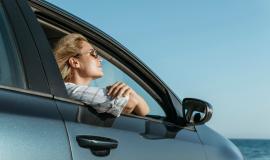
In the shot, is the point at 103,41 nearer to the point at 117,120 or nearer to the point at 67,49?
the point at 67,49

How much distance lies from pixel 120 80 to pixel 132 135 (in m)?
0.75

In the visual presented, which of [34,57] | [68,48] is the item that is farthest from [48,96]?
[68,48]

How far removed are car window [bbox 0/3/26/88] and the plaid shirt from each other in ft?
1.50

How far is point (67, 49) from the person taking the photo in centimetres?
388

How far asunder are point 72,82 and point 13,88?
110 centimetres

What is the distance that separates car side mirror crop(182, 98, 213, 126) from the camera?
14.0 ft

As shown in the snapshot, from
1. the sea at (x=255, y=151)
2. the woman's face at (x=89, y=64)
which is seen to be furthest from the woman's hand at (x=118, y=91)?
the sea at (x=255, y=151)

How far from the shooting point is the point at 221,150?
4.52m

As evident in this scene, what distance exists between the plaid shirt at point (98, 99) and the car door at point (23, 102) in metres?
0.37

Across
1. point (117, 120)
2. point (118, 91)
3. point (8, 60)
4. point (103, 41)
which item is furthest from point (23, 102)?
point (103, 41)

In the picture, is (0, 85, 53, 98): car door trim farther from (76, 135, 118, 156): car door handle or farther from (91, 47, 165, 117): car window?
(91, 47, 165, 117): car window

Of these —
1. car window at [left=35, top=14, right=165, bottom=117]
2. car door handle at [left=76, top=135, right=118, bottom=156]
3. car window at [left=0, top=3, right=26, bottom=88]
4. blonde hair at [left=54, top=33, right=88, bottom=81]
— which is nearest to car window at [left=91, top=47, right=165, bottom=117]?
car window at [left=35, top=14, right=165, bottom=117]

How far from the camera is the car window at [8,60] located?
290 centimetres

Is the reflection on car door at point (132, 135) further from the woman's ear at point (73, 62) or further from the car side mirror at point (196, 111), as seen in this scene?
the woman's ear at point (73, 62)
